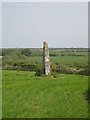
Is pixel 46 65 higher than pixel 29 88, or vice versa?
pixel 46 65

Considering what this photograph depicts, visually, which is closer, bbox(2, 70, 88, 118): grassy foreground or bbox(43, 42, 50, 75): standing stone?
bbox(2, 70, 88, 118): grassy foreground

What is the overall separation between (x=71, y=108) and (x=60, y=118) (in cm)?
196

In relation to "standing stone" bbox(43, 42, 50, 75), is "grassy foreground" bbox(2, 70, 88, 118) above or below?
below

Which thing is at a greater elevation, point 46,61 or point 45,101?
point 46,61

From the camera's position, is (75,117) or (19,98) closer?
(75,117)

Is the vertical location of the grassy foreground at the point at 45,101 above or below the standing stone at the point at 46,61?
below

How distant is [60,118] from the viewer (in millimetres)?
10688

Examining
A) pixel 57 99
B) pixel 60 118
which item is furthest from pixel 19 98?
pixel 60 118

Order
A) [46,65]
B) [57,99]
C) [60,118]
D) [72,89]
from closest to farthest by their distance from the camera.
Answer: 1. [60,118]
2. [57,99]
3. [72,89]
4. [46,65]

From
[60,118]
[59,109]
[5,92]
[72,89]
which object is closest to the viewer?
[60,118]

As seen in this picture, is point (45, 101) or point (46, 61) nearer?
point (45, 101)

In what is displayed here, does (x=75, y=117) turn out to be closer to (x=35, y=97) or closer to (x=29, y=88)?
(x=35, y=97)

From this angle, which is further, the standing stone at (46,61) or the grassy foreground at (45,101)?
the standing stone at (46,61)

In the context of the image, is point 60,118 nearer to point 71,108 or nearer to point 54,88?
point 71,108
